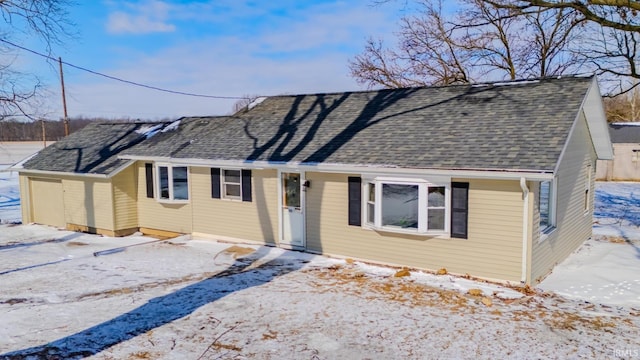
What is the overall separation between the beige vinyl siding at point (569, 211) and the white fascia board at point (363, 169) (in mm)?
653

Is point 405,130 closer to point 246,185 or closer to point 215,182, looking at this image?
point 246,185

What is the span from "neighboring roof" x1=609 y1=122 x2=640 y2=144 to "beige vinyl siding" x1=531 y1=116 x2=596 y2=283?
70.1ft

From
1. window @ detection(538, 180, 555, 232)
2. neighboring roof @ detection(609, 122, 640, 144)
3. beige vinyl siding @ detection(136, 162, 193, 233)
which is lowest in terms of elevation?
beige vinyl siding @ detection(136, 162, 193, 233)

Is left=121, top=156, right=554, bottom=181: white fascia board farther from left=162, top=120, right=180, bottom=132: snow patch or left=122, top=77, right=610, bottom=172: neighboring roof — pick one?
left=162, top=120, right=180, bottom=132: snow patch

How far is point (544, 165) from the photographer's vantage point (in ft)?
27.3

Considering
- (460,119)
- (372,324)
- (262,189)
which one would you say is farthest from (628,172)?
(372,324)

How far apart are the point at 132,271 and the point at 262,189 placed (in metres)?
3.87

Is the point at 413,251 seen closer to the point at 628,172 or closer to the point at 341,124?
the point at 341,124

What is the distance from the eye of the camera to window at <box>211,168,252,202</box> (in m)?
12.8

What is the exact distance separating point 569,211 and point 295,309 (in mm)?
7789

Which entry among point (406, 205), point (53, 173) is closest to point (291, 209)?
point (406, 205)

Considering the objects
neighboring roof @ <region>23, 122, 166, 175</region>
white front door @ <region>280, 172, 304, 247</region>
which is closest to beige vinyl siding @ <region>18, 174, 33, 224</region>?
neighboring roof @ <region>23, 122, 166, 175</region>

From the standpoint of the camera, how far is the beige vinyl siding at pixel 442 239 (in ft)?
29.4

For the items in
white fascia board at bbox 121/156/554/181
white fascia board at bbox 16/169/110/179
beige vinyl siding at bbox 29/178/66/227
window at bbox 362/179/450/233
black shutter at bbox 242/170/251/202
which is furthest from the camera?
beige vinyl siding at bbox 29/178/66/227
